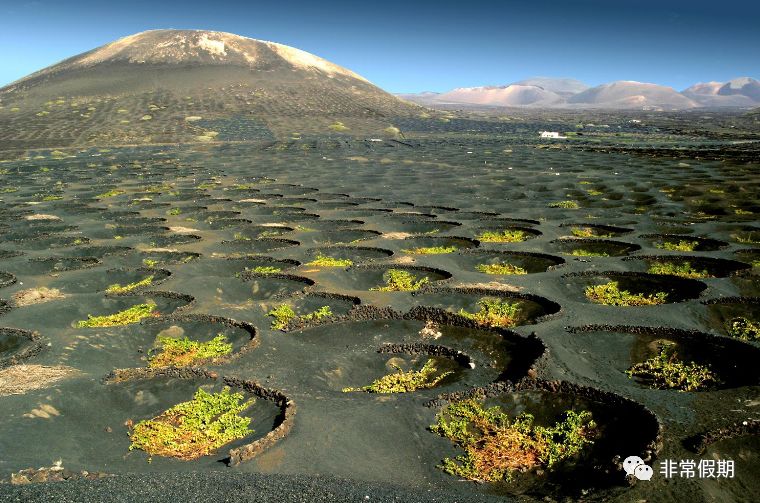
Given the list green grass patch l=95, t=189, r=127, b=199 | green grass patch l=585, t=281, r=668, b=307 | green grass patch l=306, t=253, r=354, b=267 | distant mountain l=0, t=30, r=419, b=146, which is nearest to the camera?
green grass patch l=585, t=281, r=668, b=307

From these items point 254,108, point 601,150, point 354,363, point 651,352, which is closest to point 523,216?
point 651,352

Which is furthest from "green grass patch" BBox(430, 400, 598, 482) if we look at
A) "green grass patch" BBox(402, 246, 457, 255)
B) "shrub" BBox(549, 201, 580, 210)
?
"shrub" BBox(549, 201, 580, 210)

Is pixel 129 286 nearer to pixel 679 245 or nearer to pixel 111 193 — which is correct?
pixel 679 245

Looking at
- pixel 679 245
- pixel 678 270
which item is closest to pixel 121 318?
pixel 678 270

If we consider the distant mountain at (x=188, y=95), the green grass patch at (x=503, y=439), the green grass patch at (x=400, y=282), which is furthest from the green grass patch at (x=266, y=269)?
the distant mountain at (x=188, y=95)

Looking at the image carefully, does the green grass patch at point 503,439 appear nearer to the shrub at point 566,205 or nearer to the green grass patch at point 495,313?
the green grass patch at point 495,313

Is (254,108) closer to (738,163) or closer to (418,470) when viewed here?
(738,163)

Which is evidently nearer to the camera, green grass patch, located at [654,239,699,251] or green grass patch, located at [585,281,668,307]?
green grass patch, located at [585,281,668,307]

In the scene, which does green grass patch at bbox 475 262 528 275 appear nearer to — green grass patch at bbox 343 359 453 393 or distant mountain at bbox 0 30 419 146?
green grass patch at bbox 343 359 453 393
